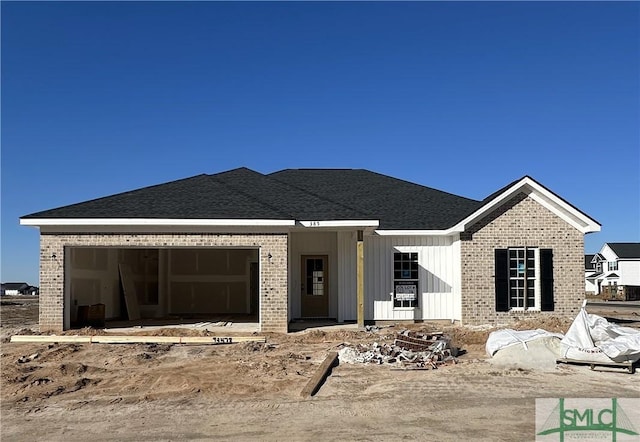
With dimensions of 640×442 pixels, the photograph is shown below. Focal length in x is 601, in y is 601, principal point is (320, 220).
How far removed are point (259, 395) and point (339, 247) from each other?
32.1 ft

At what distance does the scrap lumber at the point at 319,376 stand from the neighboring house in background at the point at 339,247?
411 cm

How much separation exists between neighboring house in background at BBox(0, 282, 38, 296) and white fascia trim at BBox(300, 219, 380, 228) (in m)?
73.1

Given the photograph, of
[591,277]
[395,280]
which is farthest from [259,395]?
[591,277]

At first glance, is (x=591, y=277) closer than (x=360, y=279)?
No

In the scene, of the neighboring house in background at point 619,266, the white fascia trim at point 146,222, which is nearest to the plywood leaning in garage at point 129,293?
the white fascia trim at point 146,222

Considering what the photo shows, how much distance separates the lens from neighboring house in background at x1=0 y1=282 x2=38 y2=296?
82.2 meters

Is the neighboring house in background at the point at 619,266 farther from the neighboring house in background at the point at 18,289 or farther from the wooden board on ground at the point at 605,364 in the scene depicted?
the neighboring house in background at the point at 18,289

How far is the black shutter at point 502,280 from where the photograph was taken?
59.2 feet

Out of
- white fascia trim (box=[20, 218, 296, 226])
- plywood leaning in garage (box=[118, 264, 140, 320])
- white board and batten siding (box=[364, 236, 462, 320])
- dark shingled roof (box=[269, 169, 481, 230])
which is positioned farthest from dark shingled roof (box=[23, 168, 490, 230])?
plywood leaning in garage (box=[118, 264, 140, 320])

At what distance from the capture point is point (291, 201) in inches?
758

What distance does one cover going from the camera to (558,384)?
10578mm

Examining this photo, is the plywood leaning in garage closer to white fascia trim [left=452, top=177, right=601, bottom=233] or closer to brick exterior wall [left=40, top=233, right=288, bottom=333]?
brick exterior wall [left=40, top=233, right=288, bottom=333]

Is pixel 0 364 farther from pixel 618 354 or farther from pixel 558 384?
pixel 618 354

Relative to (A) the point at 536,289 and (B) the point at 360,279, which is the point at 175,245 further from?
(A) the point at 536,289
